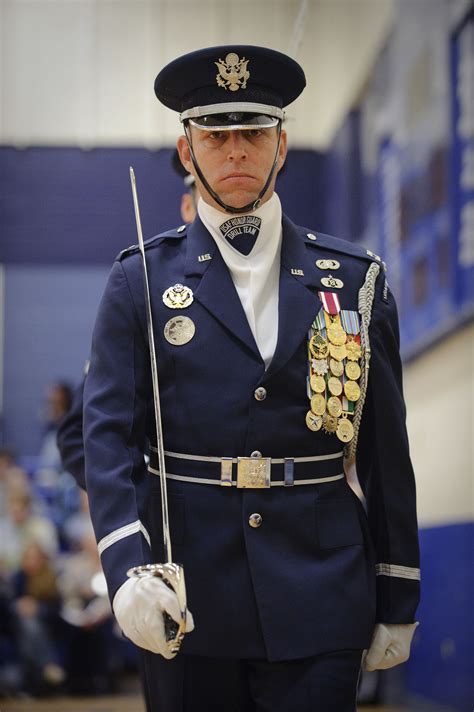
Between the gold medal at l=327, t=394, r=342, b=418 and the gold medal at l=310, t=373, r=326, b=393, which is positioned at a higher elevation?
the gold medal at l=310, t=373, r=326, b=393

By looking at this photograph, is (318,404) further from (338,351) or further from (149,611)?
(149,611)

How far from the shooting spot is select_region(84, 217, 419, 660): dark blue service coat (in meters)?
2.42

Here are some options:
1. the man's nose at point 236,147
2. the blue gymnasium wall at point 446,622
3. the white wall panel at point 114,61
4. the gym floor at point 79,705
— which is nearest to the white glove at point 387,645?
the man's nose at point 236,147

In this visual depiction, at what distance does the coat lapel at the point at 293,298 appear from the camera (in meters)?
2.53

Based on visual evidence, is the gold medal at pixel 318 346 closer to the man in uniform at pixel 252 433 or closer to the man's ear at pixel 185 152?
the man in uniform at pixel 252 433

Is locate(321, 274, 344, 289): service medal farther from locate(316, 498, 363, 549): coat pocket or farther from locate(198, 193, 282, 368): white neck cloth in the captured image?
locate(316, 498, 363, 549): coat pocket

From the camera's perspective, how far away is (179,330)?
100 inches

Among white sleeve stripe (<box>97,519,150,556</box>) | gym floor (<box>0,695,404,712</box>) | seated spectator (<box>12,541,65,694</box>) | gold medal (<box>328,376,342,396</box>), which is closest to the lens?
white sleeve stripe (<box>97,519,150,556</box>)

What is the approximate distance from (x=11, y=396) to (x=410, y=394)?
4700 millimetres

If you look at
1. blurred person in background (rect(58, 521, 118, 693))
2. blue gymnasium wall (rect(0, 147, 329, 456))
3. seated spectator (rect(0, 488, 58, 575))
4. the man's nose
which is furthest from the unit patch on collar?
seated spectator (rect(0, 488, 58, 575))

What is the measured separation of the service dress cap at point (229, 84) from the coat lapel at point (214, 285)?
22 cm

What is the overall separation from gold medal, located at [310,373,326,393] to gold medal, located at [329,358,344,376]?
0.10 feet

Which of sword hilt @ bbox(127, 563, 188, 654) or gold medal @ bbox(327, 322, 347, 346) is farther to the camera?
gold medal @ bbox(327, 322, 347, 346)

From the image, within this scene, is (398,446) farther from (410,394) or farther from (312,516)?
(410,394)
